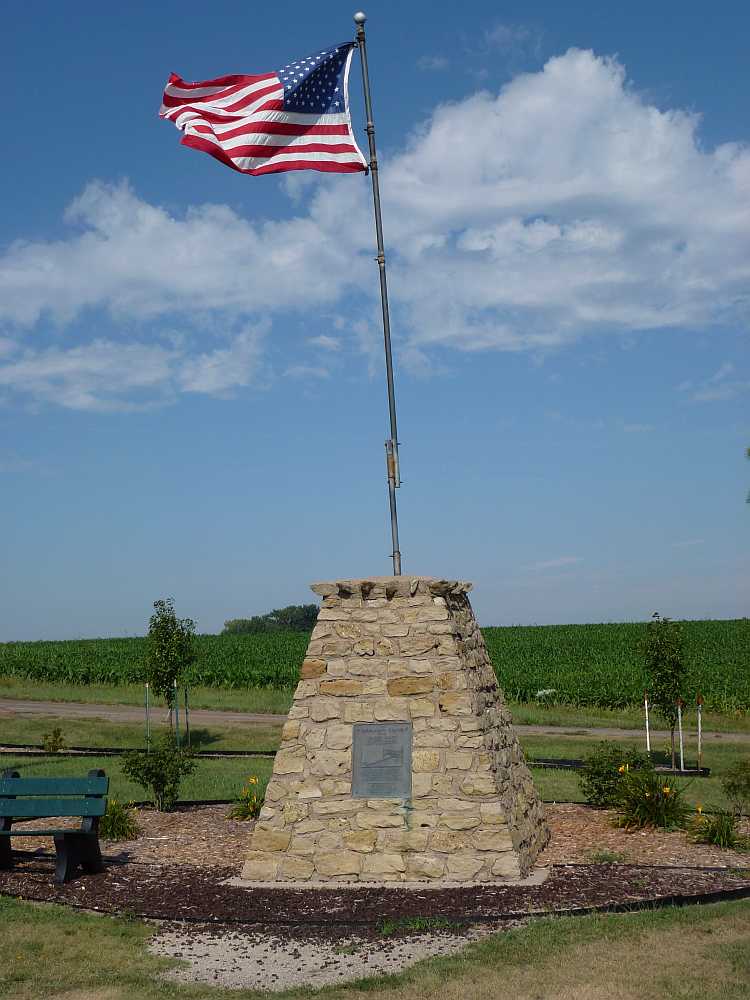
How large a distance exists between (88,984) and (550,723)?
23.2 metres

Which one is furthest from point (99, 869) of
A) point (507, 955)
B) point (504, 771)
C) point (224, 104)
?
point (224, 104)

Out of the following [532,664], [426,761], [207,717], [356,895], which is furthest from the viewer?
[532,664]

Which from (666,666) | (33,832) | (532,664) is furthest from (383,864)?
(532,664)

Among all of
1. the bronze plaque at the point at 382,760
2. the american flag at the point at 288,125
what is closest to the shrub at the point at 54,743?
the bronze plaque at the point at 382,760

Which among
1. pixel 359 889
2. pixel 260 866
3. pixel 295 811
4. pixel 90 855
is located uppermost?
pixel 295 811

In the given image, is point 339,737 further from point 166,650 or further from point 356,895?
point 166,650

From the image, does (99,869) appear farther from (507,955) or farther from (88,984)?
(507,955)

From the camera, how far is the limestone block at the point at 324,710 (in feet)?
37.0

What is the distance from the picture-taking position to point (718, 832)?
11961 millimetres

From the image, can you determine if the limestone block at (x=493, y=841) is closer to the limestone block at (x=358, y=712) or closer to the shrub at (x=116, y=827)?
the limestone block at (x=358, y=712)

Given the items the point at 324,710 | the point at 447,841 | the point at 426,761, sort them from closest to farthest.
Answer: the point at 447,841
the point at 426,761
the point at 324,710

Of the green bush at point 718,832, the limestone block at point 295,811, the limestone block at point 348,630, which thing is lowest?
the green bush at point 718,832

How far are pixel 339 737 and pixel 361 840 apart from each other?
3.67ft

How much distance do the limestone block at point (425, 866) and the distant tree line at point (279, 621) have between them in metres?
80.2
